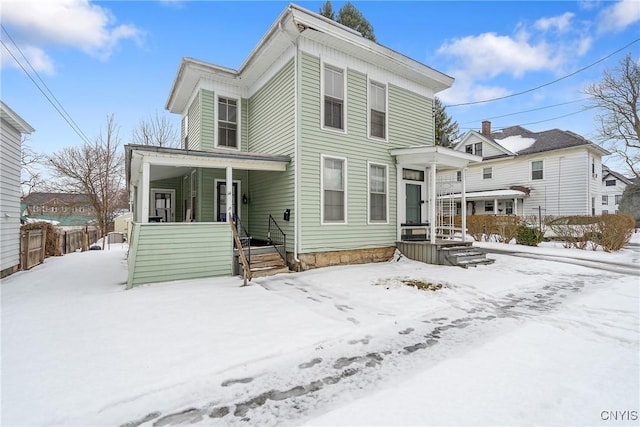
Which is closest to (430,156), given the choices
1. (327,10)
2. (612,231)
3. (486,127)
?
(612,231)

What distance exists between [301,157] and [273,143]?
1.63 metres

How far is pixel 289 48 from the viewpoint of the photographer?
8312mm

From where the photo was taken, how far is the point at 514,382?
2.82 m

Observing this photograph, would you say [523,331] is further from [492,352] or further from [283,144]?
[283,144]

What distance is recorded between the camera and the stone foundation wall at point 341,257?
8191 mm

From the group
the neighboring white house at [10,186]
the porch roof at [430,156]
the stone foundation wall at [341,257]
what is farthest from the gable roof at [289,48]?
the stone foundation wall at [341,257]

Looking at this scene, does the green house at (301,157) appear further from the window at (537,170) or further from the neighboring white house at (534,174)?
the window at (537,170)

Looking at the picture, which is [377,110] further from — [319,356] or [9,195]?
[9,195]

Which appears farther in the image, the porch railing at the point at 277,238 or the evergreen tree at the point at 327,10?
the evergreen tree at the point at 327,10

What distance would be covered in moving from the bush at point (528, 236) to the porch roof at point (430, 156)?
6065mm

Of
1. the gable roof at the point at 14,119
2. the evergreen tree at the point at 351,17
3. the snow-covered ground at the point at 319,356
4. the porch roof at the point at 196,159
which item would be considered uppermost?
the evergreen tree at the point at 351,17

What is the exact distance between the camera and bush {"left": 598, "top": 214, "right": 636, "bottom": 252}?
38.1ft

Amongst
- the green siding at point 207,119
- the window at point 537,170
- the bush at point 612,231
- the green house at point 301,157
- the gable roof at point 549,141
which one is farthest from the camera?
the window at point 537,170

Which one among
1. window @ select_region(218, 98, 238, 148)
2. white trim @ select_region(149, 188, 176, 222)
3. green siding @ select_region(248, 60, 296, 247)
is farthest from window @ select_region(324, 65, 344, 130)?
white trim @ select_region(149, 188, 176, 222)
